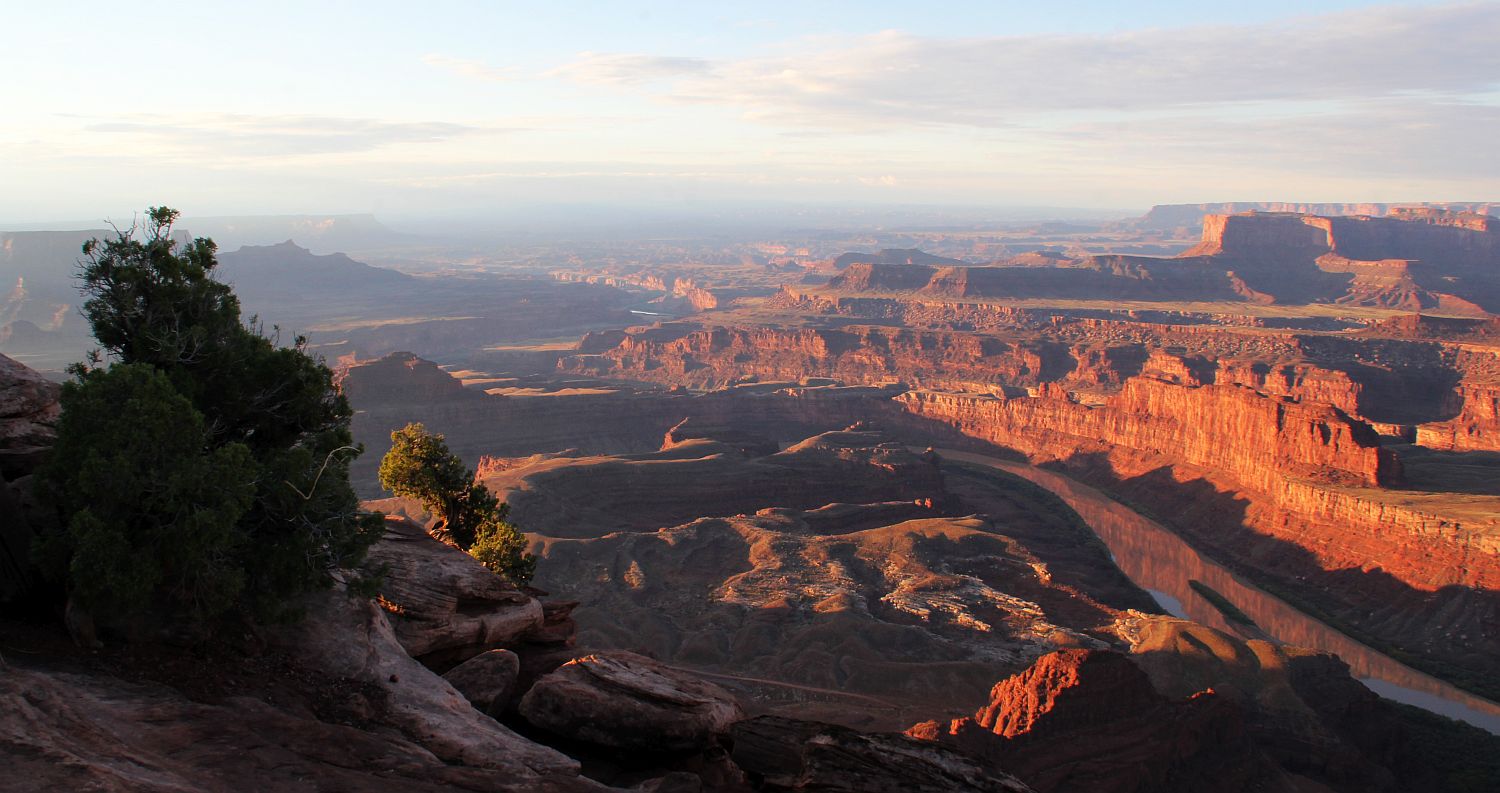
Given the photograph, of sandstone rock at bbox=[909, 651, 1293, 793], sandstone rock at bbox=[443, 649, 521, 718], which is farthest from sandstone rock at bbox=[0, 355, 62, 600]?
sandstone rock at bbox=[909, 651, 1293, 793]

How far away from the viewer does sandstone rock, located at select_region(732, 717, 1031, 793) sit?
19.0 m

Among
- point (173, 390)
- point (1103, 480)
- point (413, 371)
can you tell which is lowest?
point (1103, 480)

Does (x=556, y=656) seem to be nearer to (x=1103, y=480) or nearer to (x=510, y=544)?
(x=510, y=544)

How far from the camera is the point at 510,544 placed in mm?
34906

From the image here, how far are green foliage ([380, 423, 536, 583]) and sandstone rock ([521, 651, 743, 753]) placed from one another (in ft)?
41.6

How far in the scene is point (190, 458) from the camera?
19578 millimetres

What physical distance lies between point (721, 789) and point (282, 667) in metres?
8.66

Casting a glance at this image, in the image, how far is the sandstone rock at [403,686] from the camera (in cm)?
1812

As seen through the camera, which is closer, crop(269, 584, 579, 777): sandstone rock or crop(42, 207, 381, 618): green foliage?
crop(269, 584, 579, 777): sandstone rock

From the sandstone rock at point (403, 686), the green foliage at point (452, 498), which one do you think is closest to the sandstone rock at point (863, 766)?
the sandstone rock at point (403, 686)

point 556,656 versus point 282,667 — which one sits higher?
point 282,667

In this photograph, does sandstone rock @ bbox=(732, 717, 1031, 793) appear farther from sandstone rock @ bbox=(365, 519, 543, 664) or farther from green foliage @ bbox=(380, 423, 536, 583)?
green foliage @ bbox=(380, 423, 536, 583)

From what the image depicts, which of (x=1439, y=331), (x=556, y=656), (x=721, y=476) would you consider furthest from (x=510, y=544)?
(x=1439, y=331)

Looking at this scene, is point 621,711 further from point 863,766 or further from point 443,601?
point 443,601
